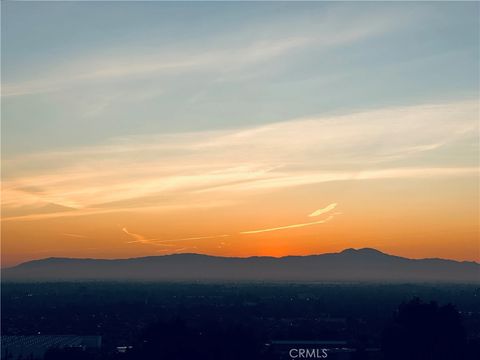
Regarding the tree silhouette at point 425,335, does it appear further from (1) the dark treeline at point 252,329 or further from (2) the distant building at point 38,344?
(2) the distant building at point 38,344

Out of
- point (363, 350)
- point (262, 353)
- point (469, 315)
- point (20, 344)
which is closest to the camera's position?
point (262, 353)

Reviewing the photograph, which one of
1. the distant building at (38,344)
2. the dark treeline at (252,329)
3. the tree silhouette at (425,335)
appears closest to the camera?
the tree silhouette at (425,335)

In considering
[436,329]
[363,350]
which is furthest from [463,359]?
[363,350]

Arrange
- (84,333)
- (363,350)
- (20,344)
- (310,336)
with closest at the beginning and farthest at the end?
(363,350), (20,344), (310,336), (84,333)

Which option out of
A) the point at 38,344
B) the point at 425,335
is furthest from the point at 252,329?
the point at 38,344

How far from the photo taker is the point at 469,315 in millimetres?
75688

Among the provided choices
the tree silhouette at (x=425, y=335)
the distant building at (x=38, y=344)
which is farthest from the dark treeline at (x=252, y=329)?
the distant building at (x=38, y=344)

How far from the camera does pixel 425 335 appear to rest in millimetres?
35188

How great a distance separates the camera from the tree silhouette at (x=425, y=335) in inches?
1348

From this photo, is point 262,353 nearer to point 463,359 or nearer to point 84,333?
point 463,359

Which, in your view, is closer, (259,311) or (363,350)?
(363,350)

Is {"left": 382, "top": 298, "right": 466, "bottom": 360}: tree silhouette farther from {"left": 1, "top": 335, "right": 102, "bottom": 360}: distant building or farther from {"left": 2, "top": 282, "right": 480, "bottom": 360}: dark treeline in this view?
{"left": 1, "top": 335, "right": 102, "bottom": 360}: distant building

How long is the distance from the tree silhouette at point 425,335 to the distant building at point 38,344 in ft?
55.3

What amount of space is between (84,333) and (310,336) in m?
18.7
